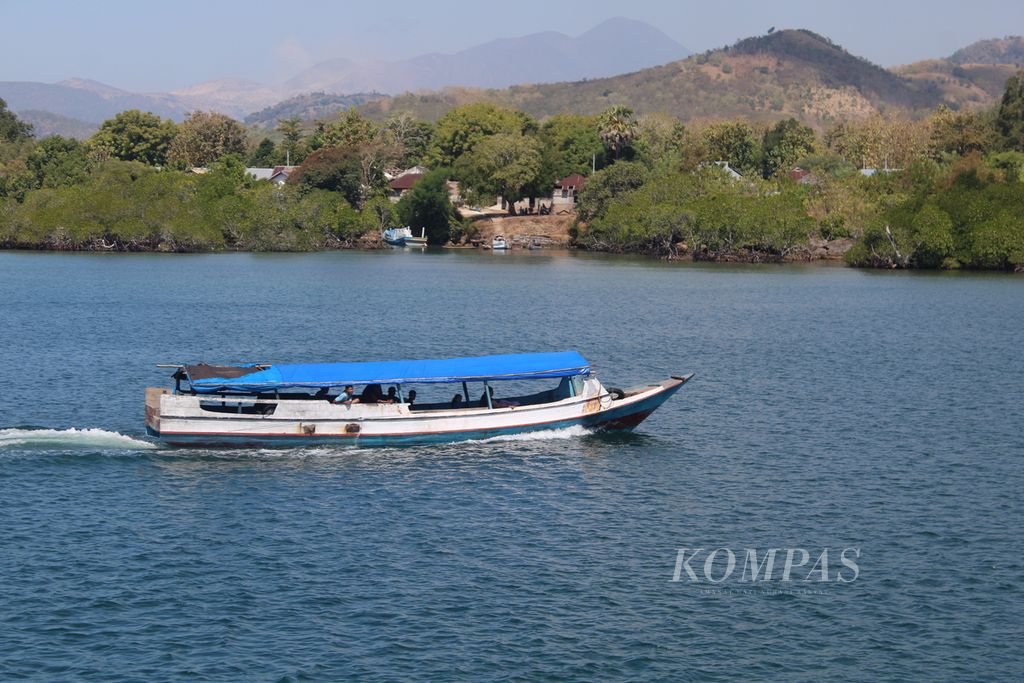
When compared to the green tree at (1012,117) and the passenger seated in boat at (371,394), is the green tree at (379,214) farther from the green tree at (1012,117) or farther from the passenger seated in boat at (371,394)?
the passenger seated in boat at (371,394)

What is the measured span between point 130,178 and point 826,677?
128261mm

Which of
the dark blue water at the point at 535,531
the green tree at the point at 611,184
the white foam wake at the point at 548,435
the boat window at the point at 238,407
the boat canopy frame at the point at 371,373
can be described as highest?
the green tree at the point at 611,184

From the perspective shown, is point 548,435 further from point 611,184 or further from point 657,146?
point 657,146

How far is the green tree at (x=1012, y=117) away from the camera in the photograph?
165m

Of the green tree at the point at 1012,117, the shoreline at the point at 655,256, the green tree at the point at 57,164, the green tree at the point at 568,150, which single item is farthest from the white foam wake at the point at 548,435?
the green tree at the point at 1012,117

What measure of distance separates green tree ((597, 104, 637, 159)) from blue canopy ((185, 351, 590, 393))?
387 feet

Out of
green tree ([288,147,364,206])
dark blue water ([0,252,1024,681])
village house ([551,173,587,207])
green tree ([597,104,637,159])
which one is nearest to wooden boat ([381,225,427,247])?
green tree ([288,147,364,206])

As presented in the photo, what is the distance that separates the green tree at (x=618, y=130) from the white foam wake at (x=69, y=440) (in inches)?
4886

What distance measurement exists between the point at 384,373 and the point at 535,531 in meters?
11.1

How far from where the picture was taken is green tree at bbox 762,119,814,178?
189 m

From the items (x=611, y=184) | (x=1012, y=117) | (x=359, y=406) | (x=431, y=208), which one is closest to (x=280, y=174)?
(x=431, y=208)

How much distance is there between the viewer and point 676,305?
87875 mm

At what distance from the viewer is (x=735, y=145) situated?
627ft

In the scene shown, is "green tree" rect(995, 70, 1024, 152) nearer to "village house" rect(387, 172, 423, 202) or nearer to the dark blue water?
"village house" rect(387, 172, 423, 202)
